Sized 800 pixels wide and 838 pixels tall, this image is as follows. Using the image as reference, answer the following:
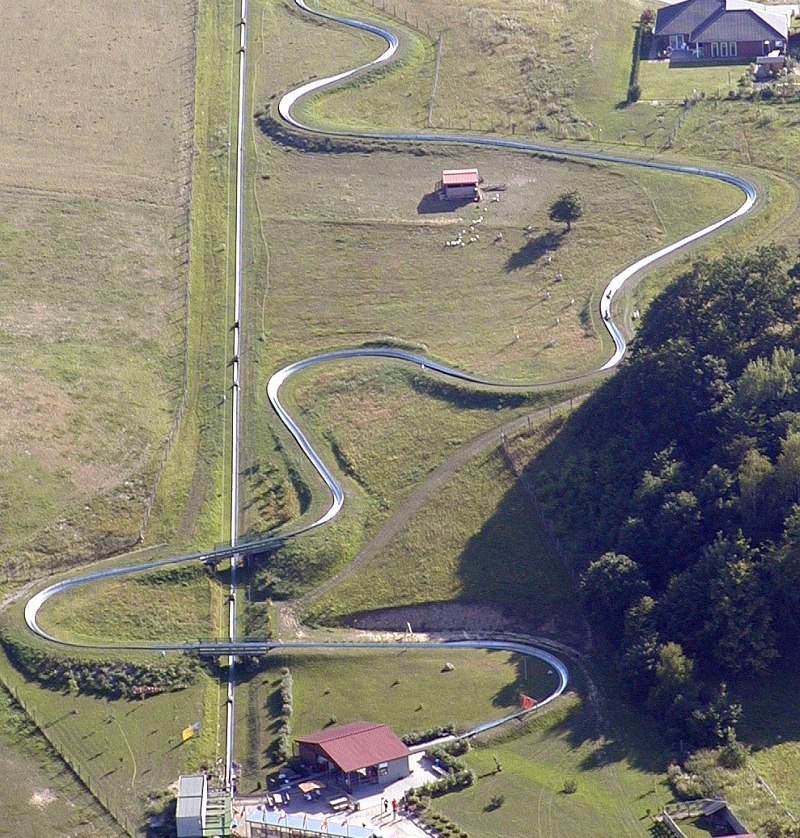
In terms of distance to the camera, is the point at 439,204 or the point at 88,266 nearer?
the point at 88,266

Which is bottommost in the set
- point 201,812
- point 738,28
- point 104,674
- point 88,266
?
point 201,812

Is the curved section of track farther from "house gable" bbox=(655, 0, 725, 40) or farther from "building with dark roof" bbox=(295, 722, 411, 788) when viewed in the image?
"house gable" bbox=(655, 0, 725, 40)

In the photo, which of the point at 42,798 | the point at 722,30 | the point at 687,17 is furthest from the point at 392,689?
the point at 687,17

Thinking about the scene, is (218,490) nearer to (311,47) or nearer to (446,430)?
(446,430)

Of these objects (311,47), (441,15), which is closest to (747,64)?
(441,15)

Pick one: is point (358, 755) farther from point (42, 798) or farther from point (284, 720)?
point (42, 798)

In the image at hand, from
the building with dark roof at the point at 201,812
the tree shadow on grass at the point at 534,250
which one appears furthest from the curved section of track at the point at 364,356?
the building with dark roof at the point at 201,812

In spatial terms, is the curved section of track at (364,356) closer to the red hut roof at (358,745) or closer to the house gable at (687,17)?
the red hut roof at (358,745)
